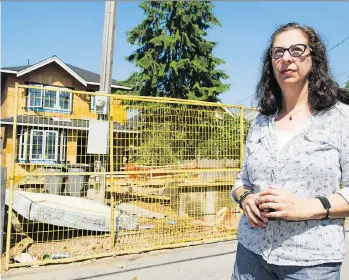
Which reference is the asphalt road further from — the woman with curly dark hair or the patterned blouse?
the patterned blouse


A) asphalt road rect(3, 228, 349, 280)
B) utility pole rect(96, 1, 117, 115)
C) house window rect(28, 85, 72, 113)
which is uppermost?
utility pole rect(96, 1, 117, 115)

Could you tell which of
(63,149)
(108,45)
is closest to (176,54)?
(108,45)

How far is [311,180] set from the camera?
54.9 inches

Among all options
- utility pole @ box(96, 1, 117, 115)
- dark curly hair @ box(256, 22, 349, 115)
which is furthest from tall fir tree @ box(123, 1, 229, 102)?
dark curly hair @ box(256, 22, 349, 115)

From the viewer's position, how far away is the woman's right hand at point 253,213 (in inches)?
56.2

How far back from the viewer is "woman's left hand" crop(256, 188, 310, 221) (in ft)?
4.33

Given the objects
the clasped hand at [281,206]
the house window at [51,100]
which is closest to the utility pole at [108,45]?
the house window at [51,100]

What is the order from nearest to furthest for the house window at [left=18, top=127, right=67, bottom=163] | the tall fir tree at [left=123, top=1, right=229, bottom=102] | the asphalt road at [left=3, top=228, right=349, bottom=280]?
1. the asphalt road at [left=3, top=228, right=349, bottom=280]
2. the house window at [left=18, top=127, right=67, bottom=163]
3. the tall fir tree at [left=123, top=1, right=229, bottom=102]

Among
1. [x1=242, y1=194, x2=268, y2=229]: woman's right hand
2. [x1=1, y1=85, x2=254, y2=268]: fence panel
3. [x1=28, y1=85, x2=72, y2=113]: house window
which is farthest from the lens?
[x1=1, y1=85, x2=254, y2=268]: fence panel

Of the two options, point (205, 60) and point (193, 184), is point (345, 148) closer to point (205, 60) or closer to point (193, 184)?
point (193, 184)

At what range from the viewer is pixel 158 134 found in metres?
5.19

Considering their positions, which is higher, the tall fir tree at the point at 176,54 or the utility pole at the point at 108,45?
the tall fir tree at the point at 176,54

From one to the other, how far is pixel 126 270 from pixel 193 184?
1974mm

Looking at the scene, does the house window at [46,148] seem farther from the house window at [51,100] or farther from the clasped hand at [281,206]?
the clasped hand at [281,206]
